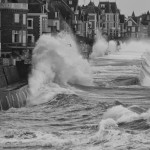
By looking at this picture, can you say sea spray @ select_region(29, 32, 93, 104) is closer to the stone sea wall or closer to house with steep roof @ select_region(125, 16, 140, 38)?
the stone sea wall

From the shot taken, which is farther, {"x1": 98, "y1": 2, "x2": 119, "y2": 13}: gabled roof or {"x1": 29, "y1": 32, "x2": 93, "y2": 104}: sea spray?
{"x1": 98, "y1": 2, "x2": 119, "y2": 13}: gabled roof

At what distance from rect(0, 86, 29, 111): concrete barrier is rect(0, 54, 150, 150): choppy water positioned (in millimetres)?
435

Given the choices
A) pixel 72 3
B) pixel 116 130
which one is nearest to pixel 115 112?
pixel 116 130

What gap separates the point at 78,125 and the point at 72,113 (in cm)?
369

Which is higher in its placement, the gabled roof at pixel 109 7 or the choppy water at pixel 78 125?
the gabled roof at pixel 109 7

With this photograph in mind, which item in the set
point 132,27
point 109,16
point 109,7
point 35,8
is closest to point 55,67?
point 35,8

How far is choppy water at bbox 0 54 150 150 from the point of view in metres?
20.1

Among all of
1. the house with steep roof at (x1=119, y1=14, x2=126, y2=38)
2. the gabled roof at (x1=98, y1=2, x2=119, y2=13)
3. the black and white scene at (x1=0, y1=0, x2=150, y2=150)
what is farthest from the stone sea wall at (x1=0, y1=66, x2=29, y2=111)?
the house with steep roof at (x1=119, y1=14, x2=126, y2=38)

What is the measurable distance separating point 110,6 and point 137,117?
492 ft

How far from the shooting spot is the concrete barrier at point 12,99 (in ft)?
94.3

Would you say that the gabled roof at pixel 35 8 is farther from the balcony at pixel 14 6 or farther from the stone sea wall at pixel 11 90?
the stone sea wall at pixel 11 90

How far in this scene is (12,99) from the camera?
97.4 feet

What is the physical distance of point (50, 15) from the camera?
76.2m

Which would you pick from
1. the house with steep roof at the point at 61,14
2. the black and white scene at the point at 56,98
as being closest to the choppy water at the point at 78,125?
the black and white scene at the point at 56,98
